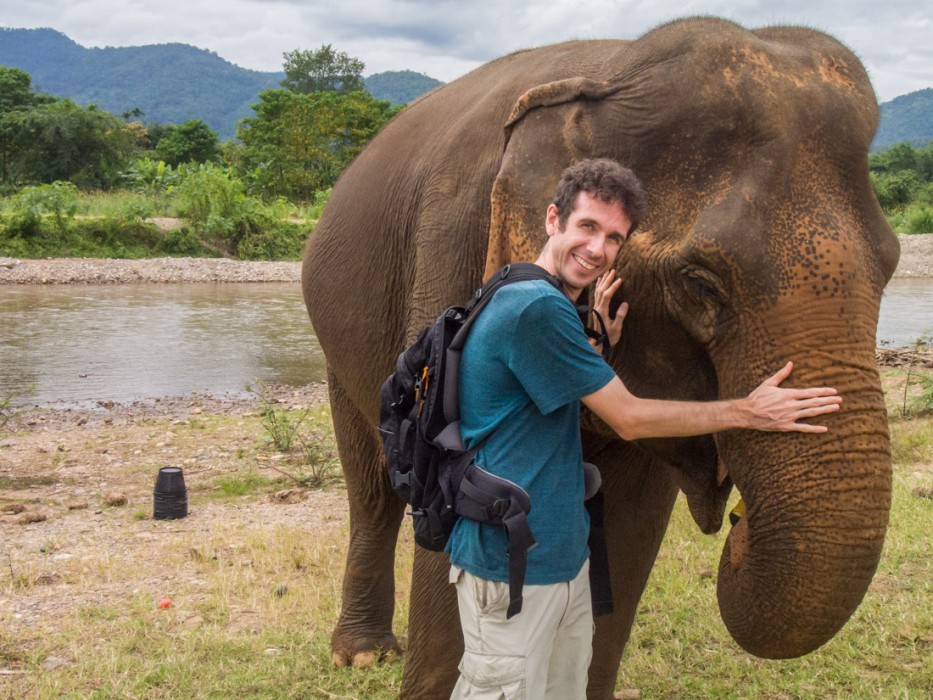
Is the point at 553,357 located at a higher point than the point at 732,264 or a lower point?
Result: lower

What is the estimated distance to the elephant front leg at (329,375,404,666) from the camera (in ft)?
15.4

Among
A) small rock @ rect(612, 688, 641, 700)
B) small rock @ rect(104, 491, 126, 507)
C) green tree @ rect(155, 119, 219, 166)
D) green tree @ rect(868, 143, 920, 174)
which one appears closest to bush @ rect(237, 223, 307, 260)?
green tree @ rect(155, 119, 219, 166)

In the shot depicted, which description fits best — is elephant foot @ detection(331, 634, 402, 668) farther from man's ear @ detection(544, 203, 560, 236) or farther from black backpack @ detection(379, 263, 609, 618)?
man's ear @ detection(544, 203, 560, 236)

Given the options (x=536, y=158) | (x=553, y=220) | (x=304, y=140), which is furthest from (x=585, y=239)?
(x=304, y=140)

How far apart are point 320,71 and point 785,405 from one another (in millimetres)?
107698

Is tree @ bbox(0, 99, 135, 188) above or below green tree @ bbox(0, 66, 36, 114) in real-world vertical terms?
below

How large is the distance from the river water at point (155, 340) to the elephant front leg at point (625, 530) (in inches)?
407

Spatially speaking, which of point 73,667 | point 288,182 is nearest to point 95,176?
point 288,182

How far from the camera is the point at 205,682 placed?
13.7ft

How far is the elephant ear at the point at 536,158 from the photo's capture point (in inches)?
105

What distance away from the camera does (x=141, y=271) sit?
90.6 ft

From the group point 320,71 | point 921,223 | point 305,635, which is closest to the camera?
point 305,635

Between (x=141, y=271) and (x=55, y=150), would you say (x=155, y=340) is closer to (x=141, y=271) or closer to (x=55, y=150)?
(x=141, y=271)

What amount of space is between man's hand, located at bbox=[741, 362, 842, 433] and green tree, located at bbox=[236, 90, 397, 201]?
136ft
